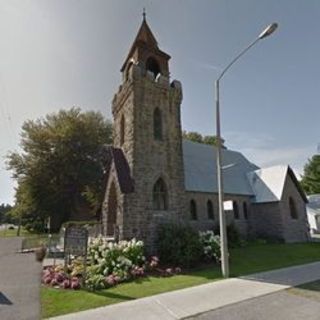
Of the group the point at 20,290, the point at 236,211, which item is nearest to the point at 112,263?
the point at 20,290

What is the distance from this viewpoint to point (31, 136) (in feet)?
120

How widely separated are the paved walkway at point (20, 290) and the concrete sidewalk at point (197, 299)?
4.20 feet

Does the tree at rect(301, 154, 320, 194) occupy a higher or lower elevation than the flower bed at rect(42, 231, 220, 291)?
higher

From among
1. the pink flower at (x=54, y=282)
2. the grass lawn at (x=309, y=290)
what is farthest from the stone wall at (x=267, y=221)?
the pink flower at (x=54, y=282)

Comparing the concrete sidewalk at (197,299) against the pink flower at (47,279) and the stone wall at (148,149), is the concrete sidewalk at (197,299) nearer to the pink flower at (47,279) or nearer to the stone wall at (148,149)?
the pink flower at (47,279)

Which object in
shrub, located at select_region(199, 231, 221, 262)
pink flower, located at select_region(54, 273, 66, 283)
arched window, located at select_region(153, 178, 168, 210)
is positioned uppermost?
arched window, located at select_region(153, 178, 168, 210)

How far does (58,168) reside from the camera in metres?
36.3

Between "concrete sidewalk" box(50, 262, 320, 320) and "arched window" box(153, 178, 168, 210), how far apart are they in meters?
7.14

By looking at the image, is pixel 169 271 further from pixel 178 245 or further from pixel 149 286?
pixel 149 286

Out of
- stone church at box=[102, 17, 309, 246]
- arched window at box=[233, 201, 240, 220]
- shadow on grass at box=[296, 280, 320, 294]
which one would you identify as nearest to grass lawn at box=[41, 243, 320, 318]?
shadow on grass at box=[296, 280, 320, 294]

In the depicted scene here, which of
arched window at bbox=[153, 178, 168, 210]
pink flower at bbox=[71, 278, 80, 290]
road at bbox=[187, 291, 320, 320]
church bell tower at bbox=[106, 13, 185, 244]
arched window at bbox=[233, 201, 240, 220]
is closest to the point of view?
road at bbox=[187, 291, 320, 320]

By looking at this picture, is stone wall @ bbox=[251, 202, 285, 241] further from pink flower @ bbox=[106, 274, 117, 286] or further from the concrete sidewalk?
pink flower @ bbox=[106, 274, 117, 286]

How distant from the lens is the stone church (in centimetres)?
1655

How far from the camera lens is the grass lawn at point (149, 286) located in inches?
326
